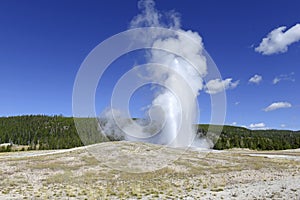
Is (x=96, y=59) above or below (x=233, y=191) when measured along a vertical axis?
above

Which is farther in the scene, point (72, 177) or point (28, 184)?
point (72, 177)

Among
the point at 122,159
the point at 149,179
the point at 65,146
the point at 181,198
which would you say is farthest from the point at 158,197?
the point at 65,146

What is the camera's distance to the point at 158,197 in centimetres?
2022

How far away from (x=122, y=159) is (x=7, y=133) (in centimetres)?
17287

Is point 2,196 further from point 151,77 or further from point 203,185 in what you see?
point 151,77

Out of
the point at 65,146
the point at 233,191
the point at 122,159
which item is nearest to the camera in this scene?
the point at 233,191

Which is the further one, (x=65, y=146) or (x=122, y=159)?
(x=65, y=146)

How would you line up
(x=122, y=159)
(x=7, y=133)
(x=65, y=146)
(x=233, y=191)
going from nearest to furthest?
(x=233, y=191) → (x=122, y=159) → (x=65, y=146) → (x=7, y=133)

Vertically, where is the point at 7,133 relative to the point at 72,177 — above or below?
above

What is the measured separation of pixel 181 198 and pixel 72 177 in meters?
14.7

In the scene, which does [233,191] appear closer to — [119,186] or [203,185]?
[203,185]

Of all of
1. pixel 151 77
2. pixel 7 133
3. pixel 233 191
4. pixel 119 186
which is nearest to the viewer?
pixel 233 191

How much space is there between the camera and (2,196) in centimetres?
2070

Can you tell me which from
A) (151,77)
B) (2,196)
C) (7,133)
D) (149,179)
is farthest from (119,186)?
(7,133)
